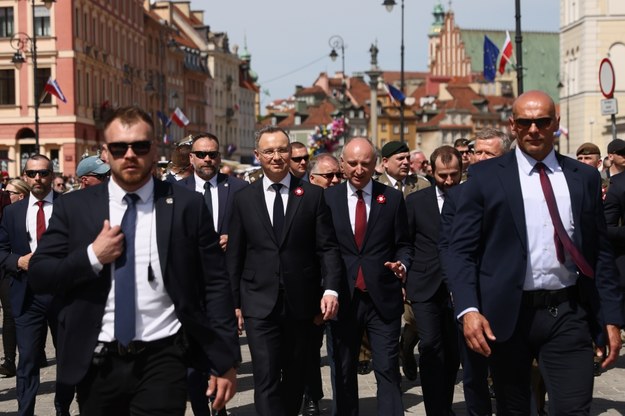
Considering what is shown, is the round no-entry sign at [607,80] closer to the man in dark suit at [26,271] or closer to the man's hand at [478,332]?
the man in dark suit at [26,271]

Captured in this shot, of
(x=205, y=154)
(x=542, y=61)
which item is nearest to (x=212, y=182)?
(x=205, y=154)

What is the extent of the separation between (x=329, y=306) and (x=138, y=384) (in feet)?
10.00

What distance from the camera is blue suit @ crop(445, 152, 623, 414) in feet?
20.7

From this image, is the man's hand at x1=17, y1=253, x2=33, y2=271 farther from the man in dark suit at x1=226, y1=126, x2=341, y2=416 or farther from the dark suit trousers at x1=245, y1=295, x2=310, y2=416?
the dark suit trousers at x1=245, y1=295, x2=310, y2=416

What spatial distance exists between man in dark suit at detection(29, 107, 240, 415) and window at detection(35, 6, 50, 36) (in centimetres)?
6215

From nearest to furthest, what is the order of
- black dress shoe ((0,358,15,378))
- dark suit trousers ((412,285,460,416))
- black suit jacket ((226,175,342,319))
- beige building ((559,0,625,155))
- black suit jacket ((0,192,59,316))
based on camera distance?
black suit jacket ((226,175,342,319))
dark suit trousers ((412,285,460,416))
black suit jacket ((0,192,59,316))
black dress shoe ((0,358,15,378))
beige building ((559,0,625,155))

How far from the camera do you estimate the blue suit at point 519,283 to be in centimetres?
632

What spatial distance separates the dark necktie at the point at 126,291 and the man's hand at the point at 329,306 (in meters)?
3.07

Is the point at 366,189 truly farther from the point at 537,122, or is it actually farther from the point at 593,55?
the point at 593,55

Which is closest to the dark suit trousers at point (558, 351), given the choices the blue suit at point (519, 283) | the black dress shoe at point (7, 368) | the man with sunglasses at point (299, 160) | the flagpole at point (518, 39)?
the blue suit at point (519, 283)

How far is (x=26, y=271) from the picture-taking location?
986 cm

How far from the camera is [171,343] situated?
557 cm

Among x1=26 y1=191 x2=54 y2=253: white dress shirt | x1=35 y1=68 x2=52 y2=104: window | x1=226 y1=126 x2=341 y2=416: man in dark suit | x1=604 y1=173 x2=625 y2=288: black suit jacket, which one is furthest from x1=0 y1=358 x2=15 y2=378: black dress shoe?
x1=35 y1=68 x2=52 y2=104: window

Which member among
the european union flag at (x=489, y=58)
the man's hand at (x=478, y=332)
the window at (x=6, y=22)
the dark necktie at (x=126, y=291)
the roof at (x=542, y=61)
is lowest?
the man's hand at (x=478, y=332)
